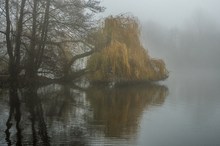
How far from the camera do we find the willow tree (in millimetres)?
23469

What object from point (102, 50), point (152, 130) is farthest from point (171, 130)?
point (102, 50)

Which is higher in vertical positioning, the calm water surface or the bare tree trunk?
the bare tree trunk

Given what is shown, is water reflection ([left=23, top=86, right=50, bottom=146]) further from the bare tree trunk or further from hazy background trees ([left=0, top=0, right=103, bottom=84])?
hazy background trees ([left=0, top=0, right=103, bottom=84])

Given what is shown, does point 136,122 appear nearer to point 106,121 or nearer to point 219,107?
point 106,121

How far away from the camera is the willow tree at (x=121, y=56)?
23.5 meters

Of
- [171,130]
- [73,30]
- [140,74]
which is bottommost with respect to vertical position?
[171,130]

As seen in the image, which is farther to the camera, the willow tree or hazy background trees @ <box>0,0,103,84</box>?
the willow tree

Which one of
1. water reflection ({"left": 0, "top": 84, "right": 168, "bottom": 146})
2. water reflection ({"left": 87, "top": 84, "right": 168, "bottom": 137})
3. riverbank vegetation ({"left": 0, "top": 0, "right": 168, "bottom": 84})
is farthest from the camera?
riverbank vegetation ({"left": 0, "top": 0, "right": 168, "bottom": 84})

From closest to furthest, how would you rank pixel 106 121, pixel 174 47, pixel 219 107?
pixel 106 121, pixel 219 107, pixel 174 47

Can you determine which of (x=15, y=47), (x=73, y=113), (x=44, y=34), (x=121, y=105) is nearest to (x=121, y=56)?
(x=44, y=34)

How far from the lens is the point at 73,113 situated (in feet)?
44.5

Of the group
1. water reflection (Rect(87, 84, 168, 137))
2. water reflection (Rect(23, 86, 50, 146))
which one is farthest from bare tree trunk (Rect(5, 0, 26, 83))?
water reflection (Rect(87, 84, 168, 137))

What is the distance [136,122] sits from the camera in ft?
40.2

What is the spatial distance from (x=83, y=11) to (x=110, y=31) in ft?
5.70
